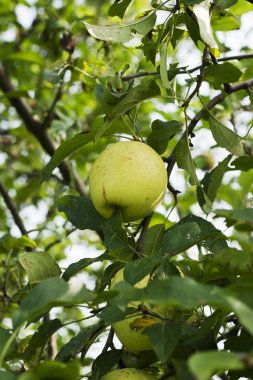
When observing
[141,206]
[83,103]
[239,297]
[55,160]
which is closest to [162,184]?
[141,206]

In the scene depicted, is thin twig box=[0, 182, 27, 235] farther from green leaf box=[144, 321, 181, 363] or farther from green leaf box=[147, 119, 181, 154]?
green leaf box=[144, 321, 181, 363]

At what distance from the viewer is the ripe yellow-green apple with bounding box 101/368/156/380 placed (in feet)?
3.96

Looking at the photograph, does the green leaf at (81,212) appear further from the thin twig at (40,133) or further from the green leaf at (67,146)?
the thin twig at (40,133)

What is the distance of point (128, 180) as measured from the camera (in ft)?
4.33

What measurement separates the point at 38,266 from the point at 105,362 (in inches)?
10.0

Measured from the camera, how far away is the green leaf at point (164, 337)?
1001 millimetres

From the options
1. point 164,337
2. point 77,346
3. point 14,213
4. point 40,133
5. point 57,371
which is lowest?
point 14,213

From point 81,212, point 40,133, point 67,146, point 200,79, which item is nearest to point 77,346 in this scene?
point 81,212

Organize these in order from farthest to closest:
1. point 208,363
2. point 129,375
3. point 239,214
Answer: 1. point 129,375
2. point 239,214
3. point 208,363

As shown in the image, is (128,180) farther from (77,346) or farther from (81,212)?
(77,346)

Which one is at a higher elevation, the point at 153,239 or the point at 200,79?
the point at 200,79

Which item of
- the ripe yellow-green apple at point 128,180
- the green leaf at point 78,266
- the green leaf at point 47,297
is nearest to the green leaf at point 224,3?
the ripe yellow-green apple at point 128,180

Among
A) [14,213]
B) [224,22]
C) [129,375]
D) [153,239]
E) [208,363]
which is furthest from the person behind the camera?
[14,213]

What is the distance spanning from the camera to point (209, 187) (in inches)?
59.0
